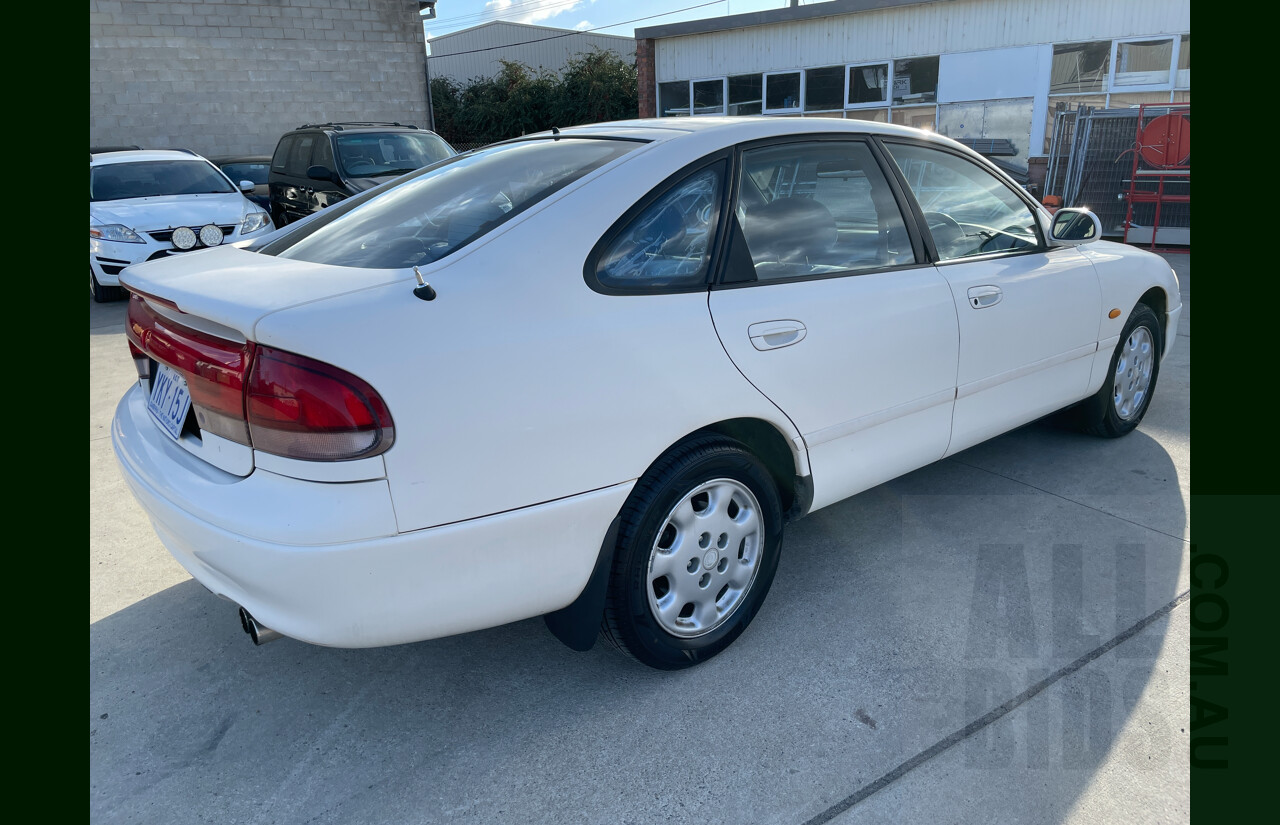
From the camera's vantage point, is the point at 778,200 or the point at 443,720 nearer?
the point at 443,720

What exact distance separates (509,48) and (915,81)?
2723 cm

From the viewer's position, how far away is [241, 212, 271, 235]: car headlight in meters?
8.98

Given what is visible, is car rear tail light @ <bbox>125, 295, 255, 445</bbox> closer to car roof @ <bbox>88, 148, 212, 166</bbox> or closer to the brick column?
car roof @ <bbox>88, 148, 212, 166</bbox>

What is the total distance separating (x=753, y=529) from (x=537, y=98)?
27.6 metres

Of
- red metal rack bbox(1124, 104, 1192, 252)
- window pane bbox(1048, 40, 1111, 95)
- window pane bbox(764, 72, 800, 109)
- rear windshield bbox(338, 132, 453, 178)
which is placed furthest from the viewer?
window pane bbox(764, 72, 800, 109)

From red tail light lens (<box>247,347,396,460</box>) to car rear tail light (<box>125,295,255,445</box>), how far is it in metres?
0.11

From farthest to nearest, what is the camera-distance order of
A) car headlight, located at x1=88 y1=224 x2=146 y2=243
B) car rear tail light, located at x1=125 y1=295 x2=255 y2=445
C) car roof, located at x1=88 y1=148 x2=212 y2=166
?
car roof, located at x1=88 y1=148 x2=212 y2=166 → car headlight, located at x1=88 y1=224 x2=146 y2=243 → car rear tail light, located at x1=125 y1=295 x2=255 y2=445

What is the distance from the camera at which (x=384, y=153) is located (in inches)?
411

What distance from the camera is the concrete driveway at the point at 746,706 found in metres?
2.14

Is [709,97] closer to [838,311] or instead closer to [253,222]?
[253,222]

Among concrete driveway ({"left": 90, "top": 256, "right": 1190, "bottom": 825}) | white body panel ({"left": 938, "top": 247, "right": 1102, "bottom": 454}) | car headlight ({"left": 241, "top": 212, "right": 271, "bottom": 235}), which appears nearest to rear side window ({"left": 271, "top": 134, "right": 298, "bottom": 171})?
car headlight ({"left": 241, "top": 212, "right": 271, "bottom": 235})

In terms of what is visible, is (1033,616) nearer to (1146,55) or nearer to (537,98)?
(1146,55)

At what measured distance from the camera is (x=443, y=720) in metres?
2.45

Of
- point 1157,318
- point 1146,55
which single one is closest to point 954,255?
point 1157,318
